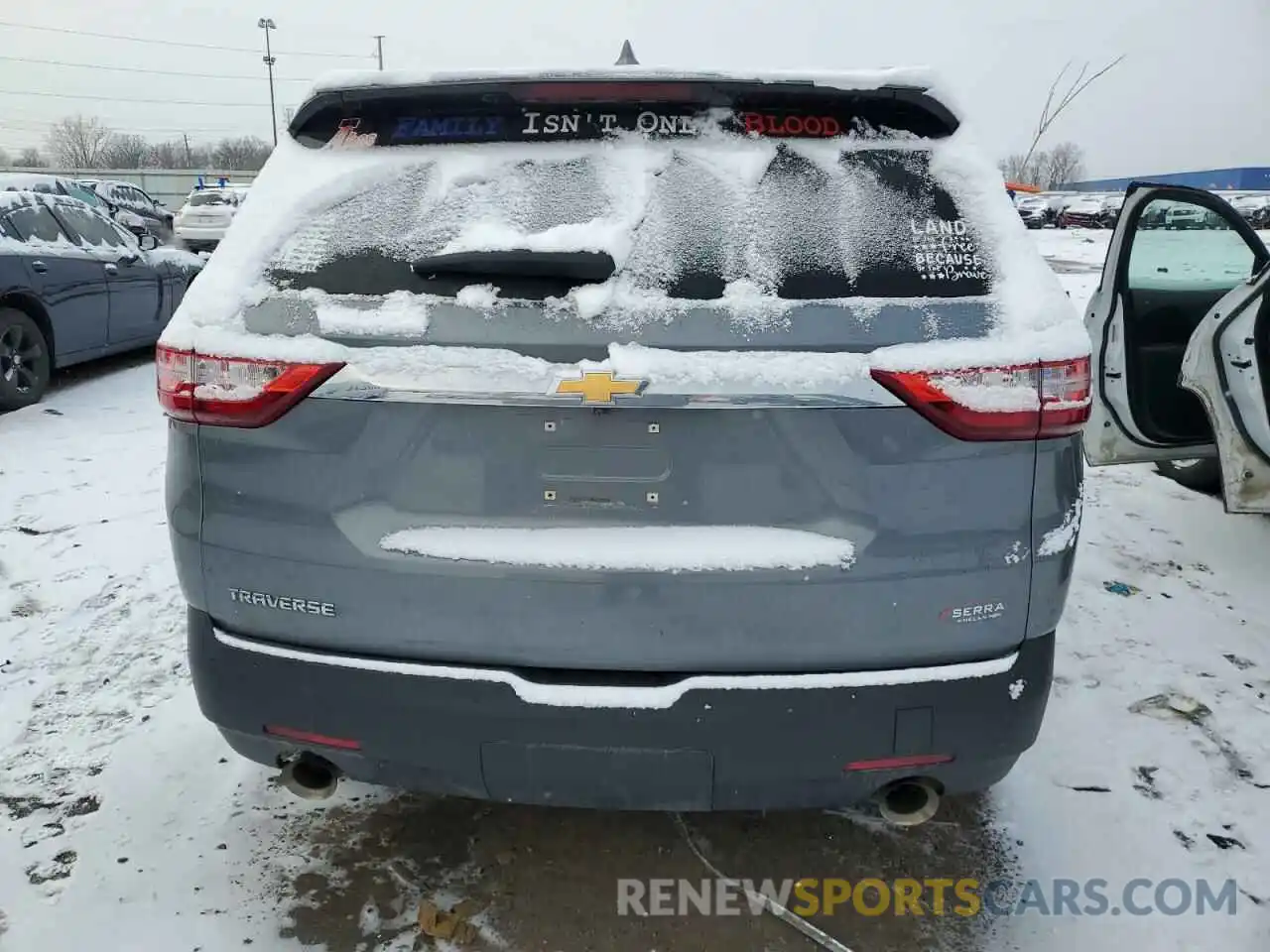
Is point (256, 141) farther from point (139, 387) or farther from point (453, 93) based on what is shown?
point (453, 93)

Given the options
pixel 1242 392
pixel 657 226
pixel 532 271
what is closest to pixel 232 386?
pixel 532 271

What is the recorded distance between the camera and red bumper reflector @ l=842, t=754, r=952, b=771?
197 centimetres

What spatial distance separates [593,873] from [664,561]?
4.01 feet

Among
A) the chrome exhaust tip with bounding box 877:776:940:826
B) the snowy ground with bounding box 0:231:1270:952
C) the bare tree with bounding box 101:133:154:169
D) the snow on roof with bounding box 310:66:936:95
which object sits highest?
the bare tree with bounding box 101:133:154:169

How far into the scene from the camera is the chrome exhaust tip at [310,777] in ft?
7.29

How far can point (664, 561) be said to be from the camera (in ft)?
5.97

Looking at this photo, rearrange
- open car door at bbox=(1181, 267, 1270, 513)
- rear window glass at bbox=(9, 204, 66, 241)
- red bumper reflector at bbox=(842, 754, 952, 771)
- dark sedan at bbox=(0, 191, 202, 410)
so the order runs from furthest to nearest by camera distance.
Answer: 1. rear window glass at bbox=(9, 204, 66, 241)
2. dark sedan at bbox=(0, 191, 202, 410)
3. open car door at bbox=(1181, 267, 1270, 513)
4. red bumper reflector at bbox=(842, 754, 952, 771)

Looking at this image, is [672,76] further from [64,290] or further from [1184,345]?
[64,290]

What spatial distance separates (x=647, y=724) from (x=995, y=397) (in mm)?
965

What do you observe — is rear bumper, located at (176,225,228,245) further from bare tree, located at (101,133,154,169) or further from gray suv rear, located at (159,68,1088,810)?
bare tree, located at (101,133,154,169)

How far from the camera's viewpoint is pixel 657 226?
75.8 inches

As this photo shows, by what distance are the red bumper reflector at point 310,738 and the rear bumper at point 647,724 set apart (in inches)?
0.7

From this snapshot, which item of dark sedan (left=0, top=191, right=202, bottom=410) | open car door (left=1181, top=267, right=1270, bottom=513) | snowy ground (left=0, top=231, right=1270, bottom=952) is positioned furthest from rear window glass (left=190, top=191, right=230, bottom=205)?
open car door (left=1181, top=267, right=1270, bottom=513)

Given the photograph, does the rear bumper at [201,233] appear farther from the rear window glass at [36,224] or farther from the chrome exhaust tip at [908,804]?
the chrome exhaust tip at [908,804]
